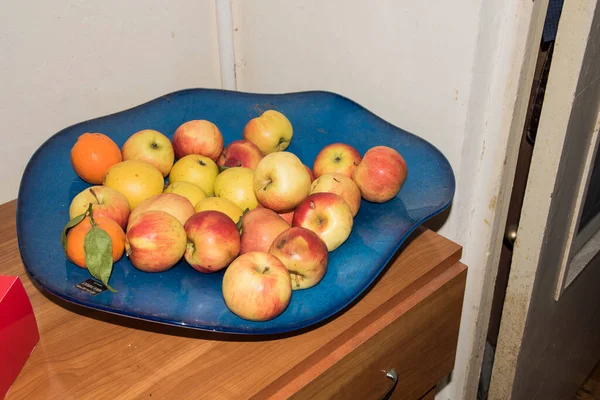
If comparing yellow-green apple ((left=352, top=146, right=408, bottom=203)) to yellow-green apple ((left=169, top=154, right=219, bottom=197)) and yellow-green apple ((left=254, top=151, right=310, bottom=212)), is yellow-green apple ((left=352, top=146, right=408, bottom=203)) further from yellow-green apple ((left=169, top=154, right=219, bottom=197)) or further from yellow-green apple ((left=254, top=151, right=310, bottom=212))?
yellow-green apple ((left=169, top=154, right=219, bottom=197))

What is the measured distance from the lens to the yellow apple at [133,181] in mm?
778

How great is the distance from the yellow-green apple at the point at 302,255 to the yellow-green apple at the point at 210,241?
0.05m

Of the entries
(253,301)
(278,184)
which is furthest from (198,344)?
(278,184)

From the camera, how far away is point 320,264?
677 millimetres

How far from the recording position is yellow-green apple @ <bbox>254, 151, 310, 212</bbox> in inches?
30.0

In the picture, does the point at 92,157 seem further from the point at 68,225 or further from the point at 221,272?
the point at 221,272

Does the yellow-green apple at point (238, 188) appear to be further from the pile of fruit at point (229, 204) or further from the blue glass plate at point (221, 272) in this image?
the blue glass plate at point (221, 272)

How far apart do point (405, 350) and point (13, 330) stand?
0.49 metres

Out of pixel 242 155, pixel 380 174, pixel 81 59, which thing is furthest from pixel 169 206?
pixel 81 59

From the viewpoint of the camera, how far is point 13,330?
0.64m

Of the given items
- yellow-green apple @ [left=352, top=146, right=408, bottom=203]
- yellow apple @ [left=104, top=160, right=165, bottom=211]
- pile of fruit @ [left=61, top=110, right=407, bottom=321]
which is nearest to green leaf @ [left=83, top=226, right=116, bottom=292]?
pile of fruit @ [left=61, top=110, right=407, bottom=321]

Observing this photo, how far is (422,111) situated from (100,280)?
0.55 m

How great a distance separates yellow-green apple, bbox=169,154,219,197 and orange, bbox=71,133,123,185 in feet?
0.29

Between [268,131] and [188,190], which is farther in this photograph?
[268,131]
